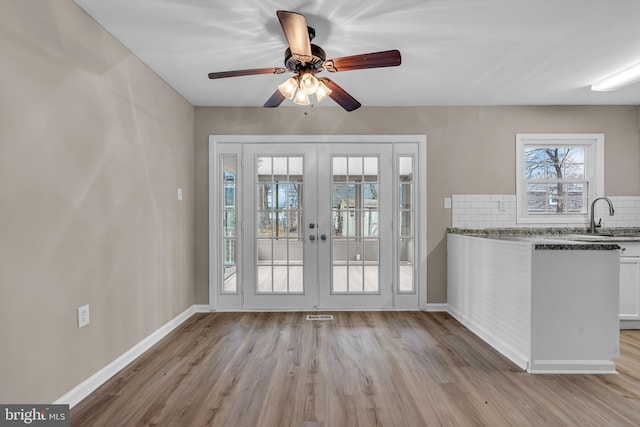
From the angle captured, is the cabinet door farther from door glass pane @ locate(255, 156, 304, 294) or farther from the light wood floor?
door glass pane @ locate(255, 156, 304, 294)

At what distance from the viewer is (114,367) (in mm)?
2270

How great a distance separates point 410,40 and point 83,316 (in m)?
2.87

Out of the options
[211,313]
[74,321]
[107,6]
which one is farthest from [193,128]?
[74,321]

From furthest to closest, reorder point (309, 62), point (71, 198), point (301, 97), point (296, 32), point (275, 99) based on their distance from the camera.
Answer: point (275, 99) < point (301, 97) < point (309, 62) < point (71, 198) < point (296, 32)

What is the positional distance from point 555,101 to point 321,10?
3117 millimetres

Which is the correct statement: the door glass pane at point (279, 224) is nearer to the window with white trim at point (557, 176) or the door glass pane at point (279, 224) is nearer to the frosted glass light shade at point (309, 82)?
the frosted glass light shade at point (309, 82)

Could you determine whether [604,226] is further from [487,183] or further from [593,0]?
[593,0]

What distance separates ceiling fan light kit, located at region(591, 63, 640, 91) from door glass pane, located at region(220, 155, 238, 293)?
3800 mm

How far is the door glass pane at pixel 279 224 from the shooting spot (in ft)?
12.4

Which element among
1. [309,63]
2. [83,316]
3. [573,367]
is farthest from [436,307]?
[83,316]

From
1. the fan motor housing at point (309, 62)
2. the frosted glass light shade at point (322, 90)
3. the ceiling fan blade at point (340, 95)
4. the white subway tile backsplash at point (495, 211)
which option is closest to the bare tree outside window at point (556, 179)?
the white subway tile backsplash at point (495, 211)

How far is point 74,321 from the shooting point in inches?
75.5

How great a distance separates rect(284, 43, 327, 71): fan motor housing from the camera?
2024mm

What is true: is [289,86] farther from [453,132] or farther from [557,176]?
[557,176]
